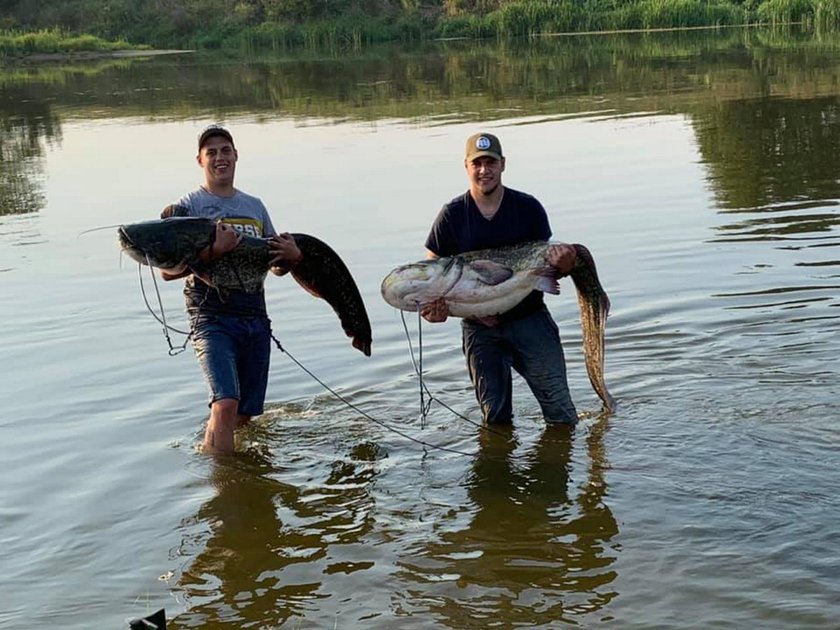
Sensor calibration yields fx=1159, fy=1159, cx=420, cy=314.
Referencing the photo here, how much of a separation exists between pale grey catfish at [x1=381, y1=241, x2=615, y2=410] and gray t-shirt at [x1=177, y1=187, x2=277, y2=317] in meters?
0.88

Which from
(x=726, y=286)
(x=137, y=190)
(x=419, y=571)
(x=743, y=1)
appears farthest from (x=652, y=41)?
(x=419, y=571)

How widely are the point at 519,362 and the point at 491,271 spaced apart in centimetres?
79

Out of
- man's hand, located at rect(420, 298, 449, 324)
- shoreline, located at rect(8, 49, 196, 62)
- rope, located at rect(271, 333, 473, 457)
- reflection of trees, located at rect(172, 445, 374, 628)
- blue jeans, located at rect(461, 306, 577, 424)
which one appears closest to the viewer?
reflection of trees, located at rect(172, 445, 374, 628)

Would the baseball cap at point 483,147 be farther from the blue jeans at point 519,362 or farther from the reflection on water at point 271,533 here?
the reflection on water at point 271,533

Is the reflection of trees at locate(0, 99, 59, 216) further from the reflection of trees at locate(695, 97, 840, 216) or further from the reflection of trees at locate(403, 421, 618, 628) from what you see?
the reflection of trees at locate(403, 421, 618, 628)

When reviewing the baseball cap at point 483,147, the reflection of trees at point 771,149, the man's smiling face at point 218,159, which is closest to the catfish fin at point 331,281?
the man's smiling face at point 218,159

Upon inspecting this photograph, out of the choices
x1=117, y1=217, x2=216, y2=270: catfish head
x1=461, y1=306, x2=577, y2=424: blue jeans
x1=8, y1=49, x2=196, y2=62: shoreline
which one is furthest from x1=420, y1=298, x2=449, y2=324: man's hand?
x1=8, y1=49, x2=196, y2=62: shoreline

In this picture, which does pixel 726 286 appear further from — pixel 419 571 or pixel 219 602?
pixel 219 602

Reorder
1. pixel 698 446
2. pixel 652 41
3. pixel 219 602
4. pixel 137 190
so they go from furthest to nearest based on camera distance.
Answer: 1. pixel 652 41
2. pixel 137 190
3. pixel 698 446
4. pixel 219 602

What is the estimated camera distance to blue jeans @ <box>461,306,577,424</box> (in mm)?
6645

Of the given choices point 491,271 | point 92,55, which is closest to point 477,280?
point 491,271

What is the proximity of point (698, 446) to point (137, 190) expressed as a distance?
12081 millimetres

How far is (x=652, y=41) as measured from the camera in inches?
1773

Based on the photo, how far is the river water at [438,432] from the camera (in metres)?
5.14
